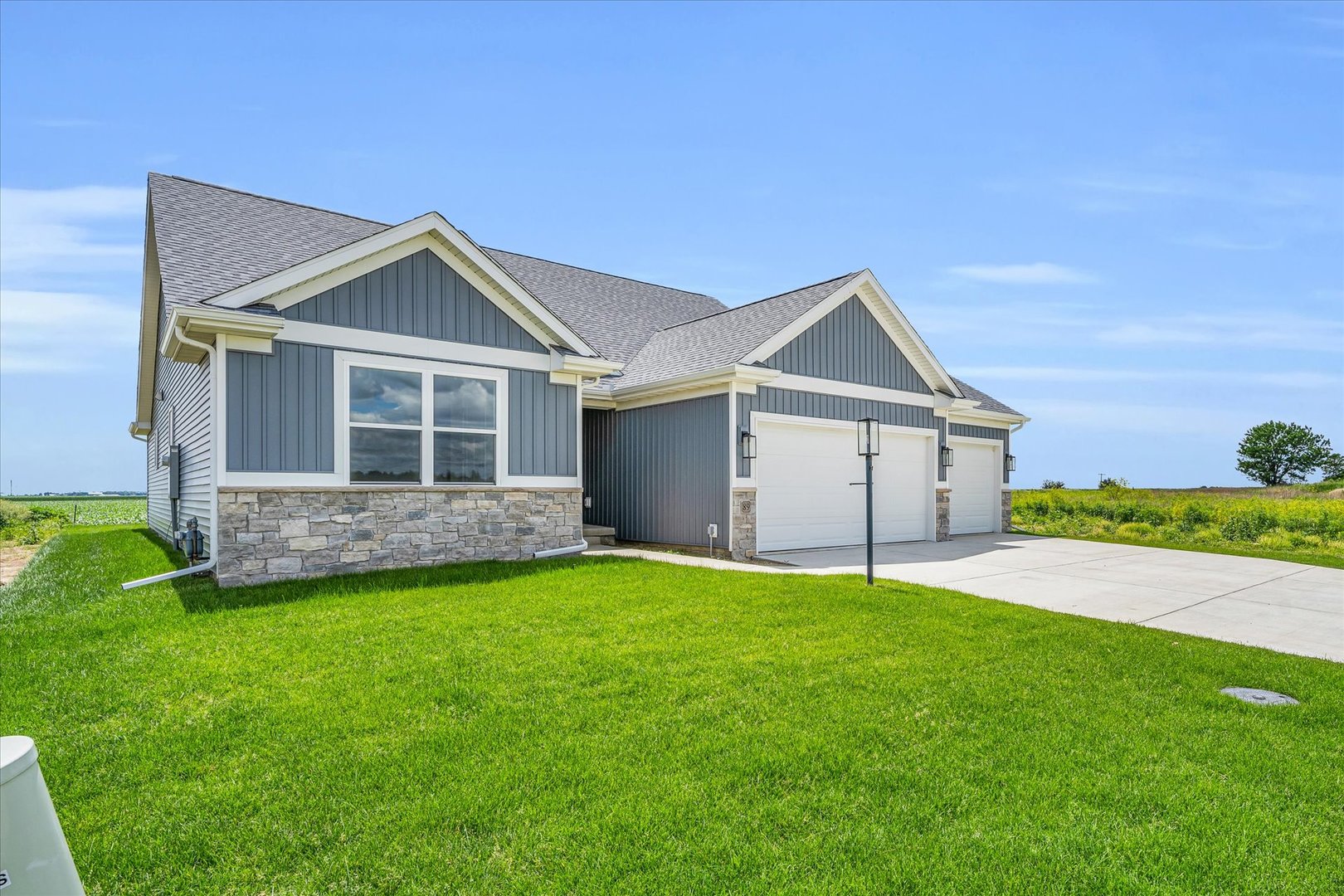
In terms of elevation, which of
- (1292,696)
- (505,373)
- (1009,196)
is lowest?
(1292,696)

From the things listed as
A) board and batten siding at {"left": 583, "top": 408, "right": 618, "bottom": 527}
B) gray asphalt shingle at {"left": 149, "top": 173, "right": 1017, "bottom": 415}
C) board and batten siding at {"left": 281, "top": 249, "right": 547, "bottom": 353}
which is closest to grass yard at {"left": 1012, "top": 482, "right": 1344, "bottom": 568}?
gray asphalt shingle at {"left": 149, "top": 173, "right": 1017, "bottom": 415}

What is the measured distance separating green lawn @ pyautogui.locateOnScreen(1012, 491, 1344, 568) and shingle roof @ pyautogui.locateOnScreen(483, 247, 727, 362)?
11080 mm

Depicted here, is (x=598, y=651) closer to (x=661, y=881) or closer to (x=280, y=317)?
(x=661, y=881)

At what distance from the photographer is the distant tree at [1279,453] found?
42.1 m

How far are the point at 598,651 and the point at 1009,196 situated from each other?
1107 centimetres

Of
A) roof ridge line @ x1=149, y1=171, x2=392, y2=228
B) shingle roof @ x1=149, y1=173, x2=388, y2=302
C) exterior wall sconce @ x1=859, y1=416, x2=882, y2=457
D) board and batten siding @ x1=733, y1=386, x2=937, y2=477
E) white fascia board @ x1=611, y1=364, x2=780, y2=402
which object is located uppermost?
roof ridge line @ x1=149, y1=171, x2=392, y2=228

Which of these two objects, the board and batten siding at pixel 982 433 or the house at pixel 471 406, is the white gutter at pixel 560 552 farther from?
the board and batten siding at pixel 982 433

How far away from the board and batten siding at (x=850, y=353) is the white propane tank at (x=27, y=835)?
10.7m

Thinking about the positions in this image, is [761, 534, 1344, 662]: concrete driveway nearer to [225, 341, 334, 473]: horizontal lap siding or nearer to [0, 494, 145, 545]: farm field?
[225, 341, 334, 473]: horizontal lap siding

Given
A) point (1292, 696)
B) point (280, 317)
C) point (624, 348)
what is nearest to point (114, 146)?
point (280, 317)

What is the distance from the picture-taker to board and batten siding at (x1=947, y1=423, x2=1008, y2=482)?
53.1 ft

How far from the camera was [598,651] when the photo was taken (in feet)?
17.6

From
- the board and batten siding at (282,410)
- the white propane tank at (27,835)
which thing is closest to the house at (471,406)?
the board and batten siding at (282,410)

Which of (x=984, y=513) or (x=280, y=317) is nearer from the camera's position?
(x=280, y=317)
